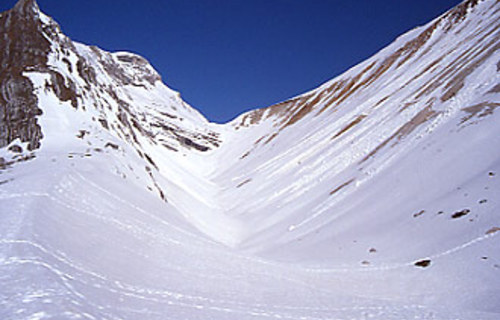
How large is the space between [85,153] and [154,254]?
899 cm

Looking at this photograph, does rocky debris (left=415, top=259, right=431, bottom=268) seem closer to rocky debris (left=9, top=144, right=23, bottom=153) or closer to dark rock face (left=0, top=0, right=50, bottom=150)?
dark rock face (left=0, top=0, right=50, bottom=150)

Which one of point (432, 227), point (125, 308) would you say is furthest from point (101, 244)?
point (432, 227)

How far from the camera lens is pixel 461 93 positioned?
62.4 feet

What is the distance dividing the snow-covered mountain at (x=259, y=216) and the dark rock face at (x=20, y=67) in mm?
98

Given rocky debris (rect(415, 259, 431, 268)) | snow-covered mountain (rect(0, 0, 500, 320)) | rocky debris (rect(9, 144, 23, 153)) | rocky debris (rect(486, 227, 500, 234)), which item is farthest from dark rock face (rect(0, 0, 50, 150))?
rocky debris (rect(486, 227, 500, 234))

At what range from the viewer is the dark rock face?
Answer: 1575 centimetres

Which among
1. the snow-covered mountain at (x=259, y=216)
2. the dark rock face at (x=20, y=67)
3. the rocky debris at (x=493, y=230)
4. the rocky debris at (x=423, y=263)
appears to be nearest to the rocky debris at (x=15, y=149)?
the snow-covered mountain at (x=259, y=216)

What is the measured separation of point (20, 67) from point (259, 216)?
Result: 1709cm

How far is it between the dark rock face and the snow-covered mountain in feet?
0.32

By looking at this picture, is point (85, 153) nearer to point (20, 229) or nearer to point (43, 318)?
point (20, 229)

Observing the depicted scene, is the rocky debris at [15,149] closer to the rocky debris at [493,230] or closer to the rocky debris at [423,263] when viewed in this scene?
the rocky debris at [423,263]

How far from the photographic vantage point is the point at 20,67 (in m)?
19.1

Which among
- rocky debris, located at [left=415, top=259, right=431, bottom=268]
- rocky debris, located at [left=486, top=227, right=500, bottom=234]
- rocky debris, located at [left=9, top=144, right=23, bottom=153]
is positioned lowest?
rocky debris, located at [left=415, top=259, right=431, bottom=268]

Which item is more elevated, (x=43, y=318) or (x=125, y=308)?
(x=125, y=308)
